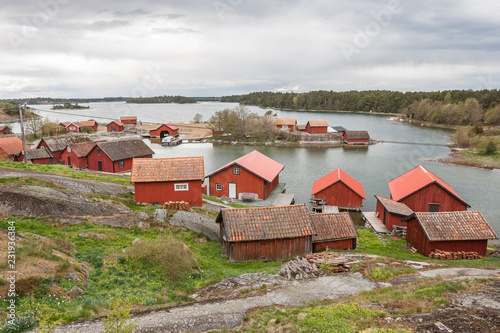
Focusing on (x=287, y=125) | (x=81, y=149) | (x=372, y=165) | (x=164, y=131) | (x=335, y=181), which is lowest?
(x=372, y=165)

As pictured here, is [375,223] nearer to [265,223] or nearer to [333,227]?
[333,227]

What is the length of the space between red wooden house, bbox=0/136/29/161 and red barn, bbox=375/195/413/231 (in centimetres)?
4852

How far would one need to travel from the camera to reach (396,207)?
1083 inches

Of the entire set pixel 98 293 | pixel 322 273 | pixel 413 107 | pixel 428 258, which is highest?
pixel 413 107

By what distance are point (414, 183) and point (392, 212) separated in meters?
6.15

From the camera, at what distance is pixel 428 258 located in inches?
813

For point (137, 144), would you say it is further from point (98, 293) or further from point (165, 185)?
point (98, 293)

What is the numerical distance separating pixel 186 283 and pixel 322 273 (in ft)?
20.8

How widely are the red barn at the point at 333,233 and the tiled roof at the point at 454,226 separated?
16.7 ft

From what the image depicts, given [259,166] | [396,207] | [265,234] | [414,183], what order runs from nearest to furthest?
[265,234], [396,207], [414,183], [259,166]

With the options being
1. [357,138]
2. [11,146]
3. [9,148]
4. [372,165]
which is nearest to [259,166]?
[372,165]

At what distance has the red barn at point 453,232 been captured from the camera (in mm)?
20953

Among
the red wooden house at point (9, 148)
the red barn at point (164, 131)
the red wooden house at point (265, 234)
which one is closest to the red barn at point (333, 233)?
the red wooden house at point (265, 234)

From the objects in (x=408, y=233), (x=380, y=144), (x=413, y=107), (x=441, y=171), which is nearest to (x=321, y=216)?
(x=408, y=233)
